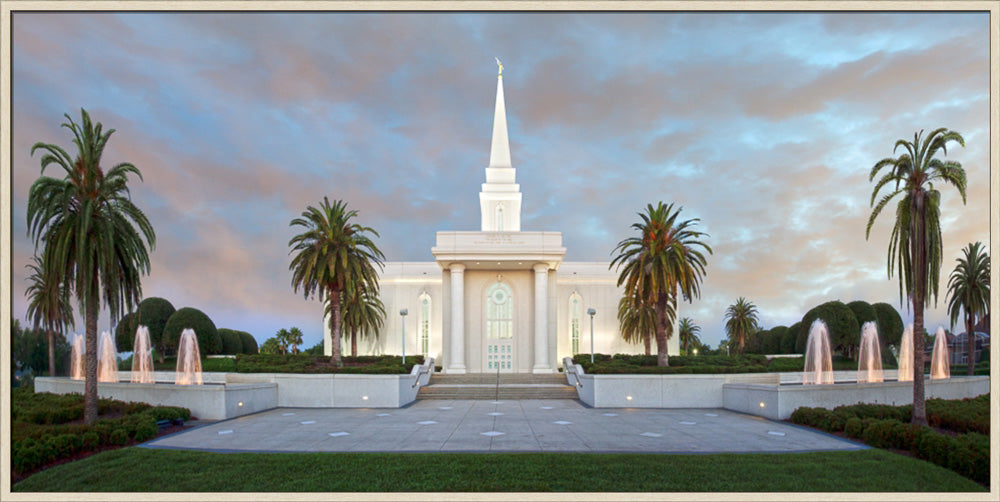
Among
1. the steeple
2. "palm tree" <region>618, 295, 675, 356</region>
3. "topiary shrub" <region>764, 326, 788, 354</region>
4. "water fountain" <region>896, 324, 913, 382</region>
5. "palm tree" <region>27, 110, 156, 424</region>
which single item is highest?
the steeple

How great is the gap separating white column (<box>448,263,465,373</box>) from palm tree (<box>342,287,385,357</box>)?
5955 millimetres

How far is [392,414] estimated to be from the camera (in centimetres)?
2145

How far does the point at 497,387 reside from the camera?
2822 cm

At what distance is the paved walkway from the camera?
44.9 feet

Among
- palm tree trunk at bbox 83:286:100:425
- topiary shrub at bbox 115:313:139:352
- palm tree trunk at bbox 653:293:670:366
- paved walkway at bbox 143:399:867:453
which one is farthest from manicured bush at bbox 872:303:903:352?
topiary shrub at bbox 115:313:139:352

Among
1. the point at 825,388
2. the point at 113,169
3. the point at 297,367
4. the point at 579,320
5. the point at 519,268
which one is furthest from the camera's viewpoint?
the point at 579,320

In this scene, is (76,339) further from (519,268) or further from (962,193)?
(962,193)

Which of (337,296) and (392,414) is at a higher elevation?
(337,296)

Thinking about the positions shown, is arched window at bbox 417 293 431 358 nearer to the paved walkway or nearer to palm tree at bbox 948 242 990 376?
the paved walkway

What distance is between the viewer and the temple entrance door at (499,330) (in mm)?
37125

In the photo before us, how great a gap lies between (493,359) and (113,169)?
24031 millimetres

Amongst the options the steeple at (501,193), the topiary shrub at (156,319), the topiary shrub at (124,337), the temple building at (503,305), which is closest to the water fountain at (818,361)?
the temple building at (503,305)

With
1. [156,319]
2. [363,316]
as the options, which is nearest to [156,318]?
[156,319]

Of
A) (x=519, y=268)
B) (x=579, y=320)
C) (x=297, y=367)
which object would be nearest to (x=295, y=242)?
(x=297, y=367)
